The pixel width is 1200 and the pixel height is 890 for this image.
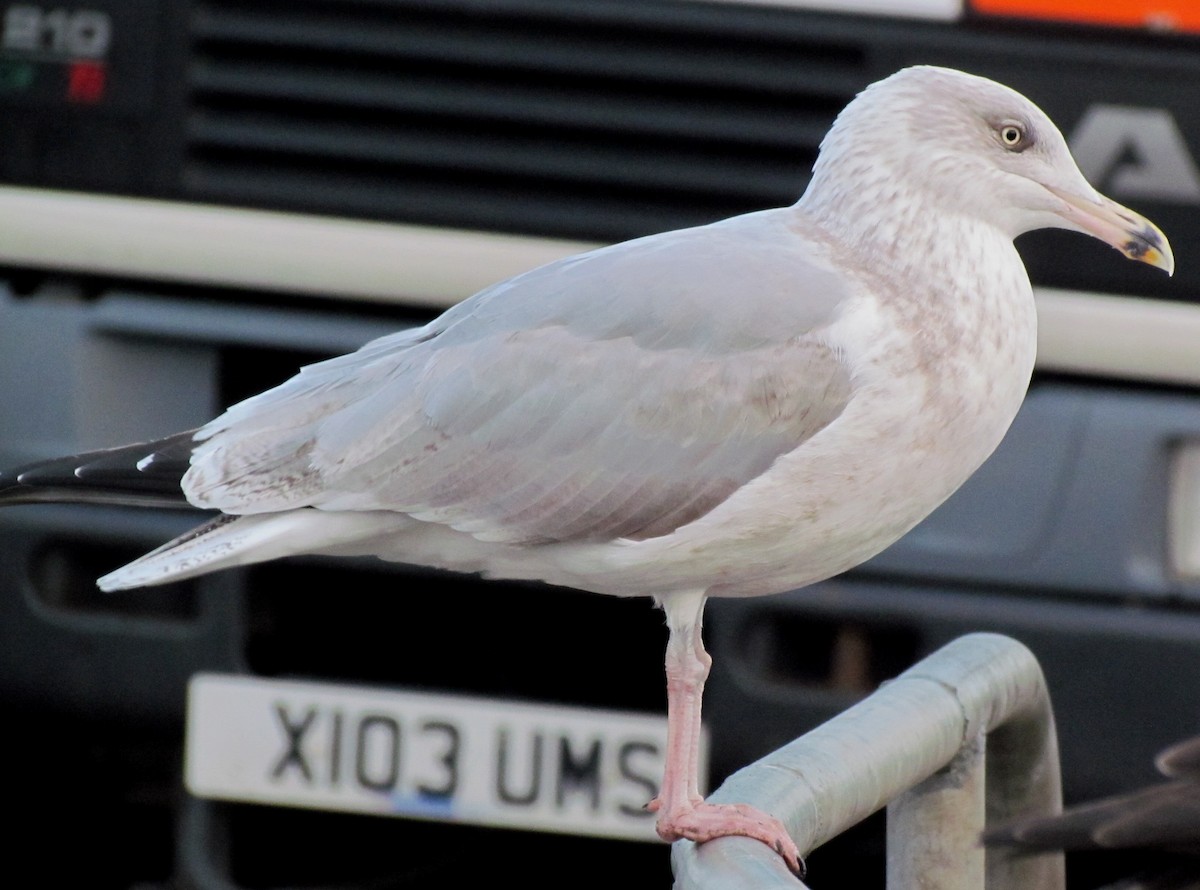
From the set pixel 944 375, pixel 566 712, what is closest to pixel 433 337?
pixel 944 375

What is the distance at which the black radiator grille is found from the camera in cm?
317

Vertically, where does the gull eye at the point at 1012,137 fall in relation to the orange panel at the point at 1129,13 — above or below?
below

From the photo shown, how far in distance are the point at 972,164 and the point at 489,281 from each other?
4.77 ft

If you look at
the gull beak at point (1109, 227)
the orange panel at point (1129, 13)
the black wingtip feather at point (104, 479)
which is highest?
the orange panel at point (1129, 13)

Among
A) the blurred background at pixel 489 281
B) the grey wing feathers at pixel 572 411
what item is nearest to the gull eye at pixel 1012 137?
the grey wing feathers at pixel 572 411

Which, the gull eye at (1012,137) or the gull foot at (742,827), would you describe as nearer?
the gull foot at (742,827)

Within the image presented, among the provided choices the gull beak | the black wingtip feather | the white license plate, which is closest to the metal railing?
the gull beak

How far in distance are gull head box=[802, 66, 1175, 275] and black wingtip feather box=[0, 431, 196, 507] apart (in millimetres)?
587

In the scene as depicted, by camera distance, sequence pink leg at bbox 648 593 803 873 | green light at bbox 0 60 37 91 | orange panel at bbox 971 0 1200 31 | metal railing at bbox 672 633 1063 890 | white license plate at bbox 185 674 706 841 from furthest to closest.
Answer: green light at bbox 0 60 37 91, orange panel at bbox 971 0 1200 31, white license plate at bbox 185 674 706 841, pink leg at bbox 648 593 803 873, metal railing at bbox 672 633 1063 890

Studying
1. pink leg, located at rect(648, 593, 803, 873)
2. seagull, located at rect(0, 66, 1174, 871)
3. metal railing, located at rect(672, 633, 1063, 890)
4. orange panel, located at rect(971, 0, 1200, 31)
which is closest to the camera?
metal railing, located at rect(672, 633, 1063, 890)

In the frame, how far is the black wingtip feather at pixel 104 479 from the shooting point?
178 centimetres

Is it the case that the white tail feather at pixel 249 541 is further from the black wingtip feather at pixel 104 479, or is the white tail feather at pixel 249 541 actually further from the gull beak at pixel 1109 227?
the gull beak at pixel 1109 227

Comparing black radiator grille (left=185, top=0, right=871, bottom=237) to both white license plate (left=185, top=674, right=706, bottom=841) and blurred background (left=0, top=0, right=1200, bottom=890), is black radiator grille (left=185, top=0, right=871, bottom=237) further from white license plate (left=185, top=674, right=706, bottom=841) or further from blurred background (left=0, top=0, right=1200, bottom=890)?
white license plate (left=185, top=674, right=706, bottom=841)

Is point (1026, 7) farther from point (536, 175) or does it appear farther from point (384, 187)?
point (384, 187)
